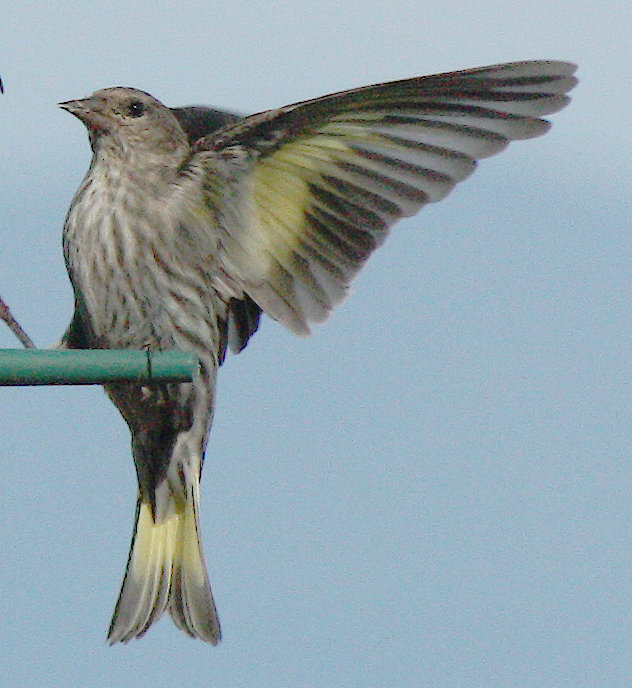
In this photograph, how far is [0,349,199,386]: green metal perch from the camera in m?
3.06

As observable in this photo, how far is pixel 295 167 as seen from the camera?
12.7 feet

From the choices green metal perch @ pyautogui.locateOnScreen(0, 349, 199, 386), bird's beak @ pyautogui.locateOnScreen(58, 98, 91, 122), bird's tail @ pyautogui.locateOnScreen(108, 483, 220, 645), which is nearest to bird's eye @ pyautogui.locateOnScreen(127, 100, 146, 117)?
bird's beak @ pyautogui.locateOnScreen(58, 98, 91, 122)

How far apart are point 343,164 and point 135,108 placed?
1.81 feet

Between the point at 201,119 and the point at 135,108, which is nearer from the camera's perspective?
the point at 135,108

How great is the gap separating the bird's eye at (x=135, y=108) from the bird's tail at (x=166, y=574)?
3.33 feet

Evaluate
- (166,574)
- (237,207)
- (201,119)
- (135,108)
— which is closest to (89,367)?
(237,207)

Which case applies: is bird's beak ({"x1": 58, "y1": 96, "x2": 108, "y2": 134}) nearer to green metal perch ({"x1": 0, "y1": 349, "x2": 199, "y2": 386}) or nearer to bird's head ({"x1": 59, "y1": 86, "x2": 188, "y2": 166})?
bird's head ({"x1": 59, "y1": 86, "x2": 188, "y2": 166})

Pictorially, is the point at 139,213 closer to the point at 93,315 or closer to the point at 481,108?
the point at 93,315

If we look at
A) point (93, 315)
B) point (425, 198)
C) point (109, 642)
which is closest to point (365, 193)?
point (425, 198)

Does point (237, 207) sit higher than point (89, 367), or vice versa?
point (237, 207)

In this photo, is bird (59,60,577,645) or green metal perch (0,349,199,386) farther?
bird (59,60,577,645)

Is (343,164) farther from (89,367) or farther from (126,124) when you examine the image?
(89,367)

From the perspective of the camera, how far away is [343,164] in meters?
3.89

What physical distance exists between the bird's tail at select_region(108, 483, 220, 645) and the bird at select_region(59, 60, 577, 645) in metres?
0.02
